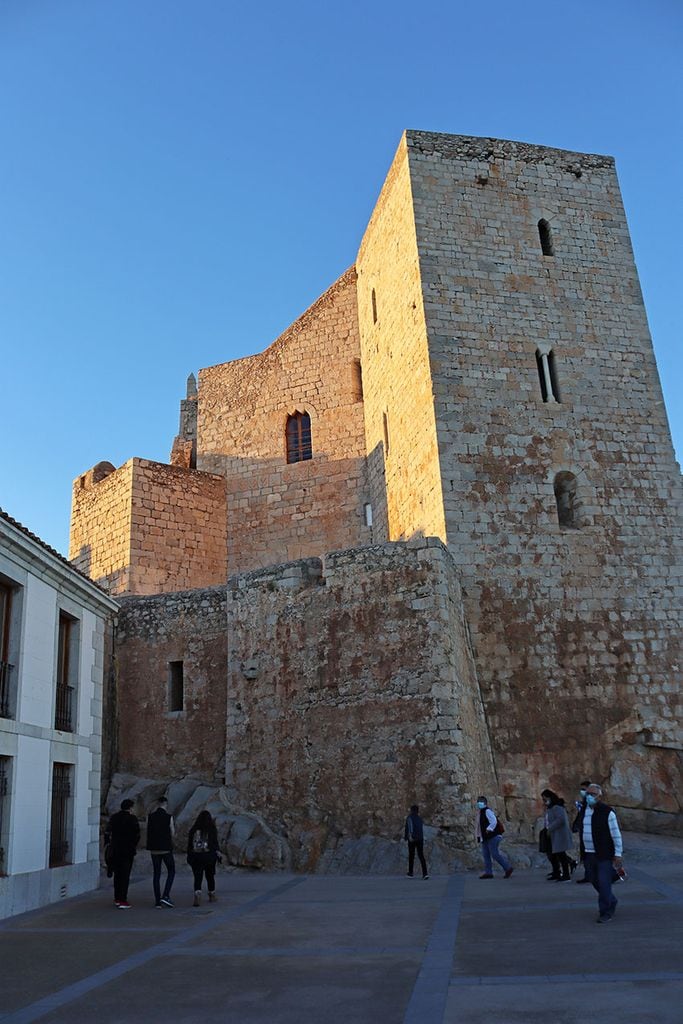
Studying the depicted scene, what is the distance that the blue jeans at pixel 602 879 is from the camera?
7.15 metres

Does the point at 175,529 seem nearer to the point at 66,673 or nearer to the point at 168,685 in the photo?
the point at 168,685

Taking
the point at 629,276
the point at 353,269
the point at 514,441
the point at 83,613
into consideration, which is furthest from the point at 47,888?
the point at 353,269

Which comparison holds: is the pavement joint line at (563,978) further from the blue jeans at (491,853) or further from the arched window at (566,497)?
the arched window at (566,497)

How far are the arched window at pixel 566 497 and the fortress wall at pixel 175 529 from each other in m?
9.03

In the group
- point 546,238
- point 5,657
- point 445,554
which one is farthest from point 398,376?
point 5,657

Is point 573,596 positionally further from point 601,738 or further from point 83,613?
point 83,613

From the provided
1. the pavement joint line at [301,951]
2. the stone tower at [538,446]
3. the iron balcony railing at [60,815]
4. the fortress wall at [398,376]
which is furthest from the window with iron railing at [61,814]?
the fortress wall at [398,376]

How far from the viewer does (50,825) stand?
33.8ft

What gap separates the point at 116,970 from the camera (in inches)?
237

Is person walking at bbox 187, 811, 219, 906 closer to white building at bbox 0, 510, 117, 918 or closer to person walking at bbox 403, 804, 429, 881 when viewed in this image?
white building at bbox 0, 510, 117, 918

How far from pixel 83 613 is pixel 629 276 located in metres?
13.6

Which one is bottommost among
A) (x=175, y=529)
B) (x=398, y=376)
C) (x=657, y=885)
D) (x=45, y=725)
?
(x=657, y=885)

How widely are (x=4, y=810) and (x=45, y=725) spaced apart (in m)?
1.29

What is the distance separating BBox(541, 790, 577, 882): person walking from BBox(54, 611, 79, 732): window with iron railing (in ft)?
20.5
